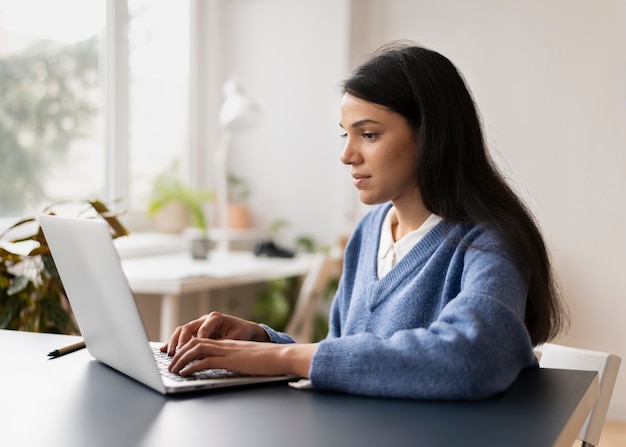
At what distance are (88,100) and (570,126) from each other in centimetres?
218

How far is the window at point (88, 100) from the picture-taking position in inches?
130

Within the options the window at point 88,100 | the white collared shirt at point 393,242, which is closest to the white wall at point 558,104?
the window at point 88,100

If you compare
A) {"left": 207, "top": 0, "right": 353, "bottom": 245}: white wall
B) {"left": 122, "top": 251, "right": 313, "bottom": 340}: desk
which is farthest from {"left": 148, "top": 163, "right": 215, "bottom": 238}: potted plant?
{"left": 207, "top": 0, "right": 353, "bottom": 245}: white wall

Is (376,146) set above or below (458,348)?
above

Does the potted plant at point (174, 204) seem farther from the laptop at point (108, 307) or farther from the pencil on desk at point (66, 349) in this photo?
the laptop at point (108, 307)

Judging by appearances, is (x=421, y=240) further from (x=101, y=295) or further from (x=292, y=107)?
(x=292, y=107)

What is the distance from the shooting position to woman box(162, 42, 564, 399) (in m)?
1.18

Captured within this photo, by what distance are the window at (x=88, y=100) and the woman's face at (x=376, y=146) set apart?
2178 mm

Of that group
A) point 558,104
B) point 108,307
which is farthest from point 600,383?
point 558,104

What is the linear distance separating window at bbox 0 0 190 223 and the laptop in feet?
7.02

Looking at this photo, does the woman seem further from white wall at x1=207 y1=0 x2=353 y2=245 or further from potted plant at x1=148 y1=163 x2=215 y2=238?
white wall at x1=207 y1=0 x2=353 y2=245

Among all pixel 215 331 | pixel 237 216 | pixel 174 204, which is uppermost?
pixel 215 331

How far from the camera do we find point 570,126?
12.2ft

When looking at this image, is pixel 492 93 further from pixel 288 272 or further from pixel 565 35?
pixel 288 272
